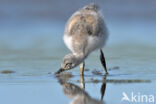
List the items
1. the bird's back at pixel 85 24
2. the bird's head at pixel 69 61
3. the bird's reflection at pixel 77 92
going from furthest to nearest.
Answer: the bird's back at pixel 85 24
the bird's head at pixel 69 61
the bird's reflection at pixel 77 92

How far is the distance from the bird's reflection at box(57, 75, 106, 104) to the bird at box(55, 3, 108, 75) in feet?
1.15

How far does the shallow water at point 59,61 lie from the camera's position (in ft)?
29.0

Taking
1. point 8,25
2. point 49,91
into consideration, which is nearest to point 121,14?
point 8,25

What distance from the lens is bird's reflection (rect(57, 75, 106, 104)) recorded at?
8.26 meters

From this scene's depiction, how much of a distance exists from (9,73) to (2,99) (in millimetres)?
1816

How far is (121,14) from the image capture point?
16.9 meters

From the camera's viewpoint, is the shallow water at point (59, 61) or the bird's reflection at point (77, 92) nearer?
the bird's reflection at point (77, 92)

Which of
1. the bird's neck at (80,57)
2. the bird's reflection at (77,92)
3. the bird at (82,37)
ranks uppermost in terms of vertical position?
the bird at (82,37)

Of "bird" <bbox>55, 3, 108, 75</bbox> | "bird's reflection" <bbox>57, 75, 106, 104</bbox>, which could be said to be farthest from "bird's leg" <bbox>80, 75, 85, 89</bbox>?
"bird" <bbox>55, 3, 108, 75</bbox>

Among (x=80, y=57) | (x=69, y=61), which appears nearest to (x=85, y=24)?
(x=80, y=57)

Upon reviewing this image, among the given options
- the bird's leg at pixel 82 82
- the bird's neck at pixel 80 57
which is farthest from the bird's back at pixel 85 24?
the bird's leg at pixel 82 82

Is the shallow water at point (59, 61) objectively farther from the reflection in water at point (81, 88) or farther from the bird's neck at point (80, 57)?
the bird's neck at point (80, 57)

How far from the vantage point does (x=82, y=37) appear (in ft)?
32.9

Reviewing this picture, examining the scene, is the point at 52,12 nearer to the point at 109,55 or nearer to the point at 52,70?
the point at 109,55
